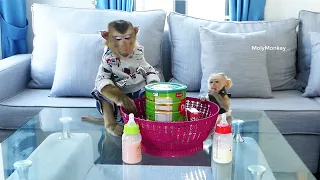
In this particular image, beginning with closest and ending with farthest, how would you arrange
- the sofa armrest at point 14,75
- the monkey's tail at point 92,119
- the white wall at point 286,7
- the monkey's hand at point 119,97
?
1. the monkey's hand at point 119,97
2. the monkey's tail at point 92,119
3. the sofa armrest at point 14,75
4. the white wall at point 286,7

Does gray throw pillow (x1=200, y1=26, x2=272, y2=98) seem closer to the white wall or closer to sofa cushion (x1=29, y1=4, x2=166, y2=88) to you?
sofa cushion (x1=29, y1=4, x2=166, y2=88)

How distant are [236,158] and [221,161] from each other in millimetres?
82

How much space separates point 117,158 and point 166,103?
10.2 inches

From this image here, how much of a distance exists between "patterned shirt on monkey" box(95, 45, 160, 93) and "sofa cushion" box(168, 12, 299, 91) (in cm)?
90

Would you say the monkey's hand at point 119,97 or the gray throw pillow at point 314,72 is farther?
the gray throw pillow at point 314,72

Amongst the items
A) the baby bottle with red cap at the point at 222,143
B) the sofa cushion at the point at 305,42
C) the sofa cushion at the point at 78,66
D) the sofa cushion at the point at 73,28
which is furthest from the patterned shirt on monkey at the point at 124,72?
the sofa cushion at the point at 305,42

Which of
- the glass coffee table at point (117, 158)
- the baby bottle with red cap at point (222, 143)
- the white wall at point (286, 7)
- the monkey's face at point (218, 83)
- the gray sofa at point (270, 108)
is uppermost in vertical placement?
the white wall at point (286, 7)

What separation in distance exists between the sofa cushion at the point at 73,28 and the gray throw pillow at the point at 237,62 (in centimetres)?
30

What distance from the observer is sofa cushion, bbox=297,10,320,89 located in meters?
2.43

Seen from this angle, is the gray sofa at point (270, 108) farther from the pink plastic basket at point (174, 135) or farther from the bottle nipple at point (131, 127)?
the bottle nipple at point (131, 127)

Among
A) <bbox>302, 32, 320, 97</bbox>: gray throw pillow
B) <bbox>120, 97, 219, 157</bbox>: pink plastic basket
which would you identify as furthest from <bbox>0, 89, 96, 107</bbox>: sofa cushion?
<bbox>302, 32, 320, 97</bbox>: gray throw pillow

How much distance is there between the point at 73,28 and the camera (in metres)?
2.39

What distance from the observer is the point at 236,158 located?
1350 mm

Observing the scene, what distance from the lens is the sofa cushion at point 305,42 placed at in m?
2.43
